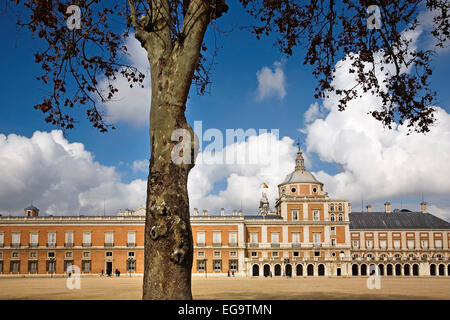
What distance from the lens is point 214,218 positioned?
58406 millimetres

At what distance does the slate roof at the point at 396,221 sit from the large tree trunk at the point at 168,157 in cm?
6387

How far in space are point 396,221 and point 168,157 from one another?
220ft

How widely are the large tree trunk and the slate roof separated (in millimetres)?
63865

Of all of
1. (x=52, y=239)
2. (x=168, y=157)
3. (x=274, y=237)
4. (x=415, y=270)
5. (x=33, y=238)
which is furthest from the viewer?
(x=415, y=270)

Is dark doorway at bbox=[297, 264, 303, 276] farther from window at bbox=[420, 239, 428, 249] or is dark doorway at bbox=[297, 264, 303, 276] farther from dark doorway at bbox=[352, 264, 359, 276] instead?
window at bbox=[420, 239, 428, 249]

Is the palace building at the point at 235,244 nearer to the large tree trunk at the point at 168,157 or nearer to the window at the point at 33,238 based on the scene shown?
the window at the point at 33,238

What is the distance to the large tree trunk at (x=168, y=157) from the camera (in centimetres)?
527

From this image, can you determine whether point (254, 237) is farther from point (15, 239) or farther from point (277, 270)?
point (15, 239)

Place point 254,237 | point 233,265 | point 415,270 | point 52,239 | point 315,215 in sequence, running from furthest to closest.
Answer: point 415,270 → point 315,215 → point 254,237 → point 233,265 → point 52,239

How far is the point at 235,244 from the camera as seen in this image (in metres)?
57.9

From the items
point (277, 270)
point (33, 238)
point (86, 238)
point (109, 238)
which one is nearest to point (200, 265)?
point (277, 270)
